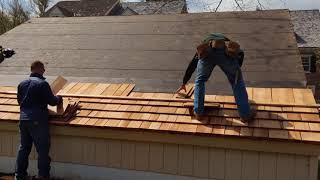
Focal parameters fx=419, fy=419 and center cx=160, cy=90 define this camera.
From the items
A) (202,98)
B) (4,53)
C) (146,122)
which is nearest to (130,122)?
(146,122)

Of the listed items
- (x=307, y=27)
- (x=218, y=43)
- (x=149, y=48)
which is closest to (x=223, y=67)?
(x=218, y=43)

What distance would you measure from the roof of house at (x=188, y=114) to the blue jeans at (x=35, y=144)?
353 mm

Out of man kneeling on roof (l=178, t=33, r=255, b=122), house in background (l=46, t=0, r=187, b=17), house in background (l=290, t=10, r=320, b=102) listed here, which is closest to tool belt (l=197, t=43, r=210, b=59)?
man kneeling on roof (l=178, t=33, r=255, b=122)

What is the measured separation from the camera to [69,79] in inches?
295

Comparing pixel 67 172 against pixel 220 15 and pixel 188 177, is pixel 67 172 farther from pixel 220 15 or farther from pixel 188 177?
pixel 220 15

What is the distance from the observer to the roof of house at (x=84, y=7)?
4241cm

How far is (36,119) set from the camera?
18.1ft

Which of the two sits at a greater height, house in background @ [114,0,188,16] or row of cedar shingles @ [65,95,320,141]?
house in background @ [114,0,188,16]

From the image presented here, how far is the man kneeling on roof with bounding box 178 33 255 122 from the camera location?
5.43 meters

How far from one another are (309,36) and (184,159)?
25490mm

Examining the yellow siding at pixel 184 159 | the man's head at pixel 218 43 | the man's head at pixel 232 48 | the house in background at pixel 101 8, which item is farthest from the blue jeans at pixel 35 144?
the house in background at pixel 101 8

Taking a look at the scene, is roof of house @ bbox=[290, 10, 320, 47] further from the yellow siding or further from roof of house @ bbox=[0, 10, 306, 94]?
the yellow siding

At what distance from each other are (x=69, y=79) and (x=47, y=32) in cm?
276

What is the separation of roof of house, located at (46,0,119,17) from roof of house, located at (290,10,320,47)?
62.4 feet
